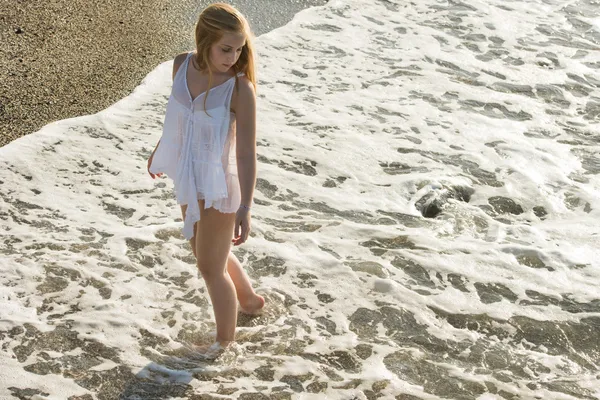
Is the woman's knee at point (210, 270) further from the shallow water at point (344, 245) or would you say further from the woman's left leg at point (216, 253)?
the shallow water at point (344, 245)

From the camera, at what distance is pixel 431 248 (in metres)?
5.26

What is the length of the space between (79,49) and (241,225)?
4078 millimetres

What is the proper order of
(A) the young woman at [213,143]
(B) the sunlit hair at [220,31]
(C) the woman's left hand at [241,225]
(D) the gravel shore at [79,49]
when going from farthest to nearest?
(D) the gravel shore at [79,49], (C) the woman's left hand at [241,225], (A) the young woman at [213,143], (B) the sunlit hair at [220,31]

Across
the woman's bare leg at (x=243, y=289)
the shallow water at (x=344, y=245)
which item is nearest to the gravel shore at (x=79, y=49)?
the shallow water at (x=344, y=245)

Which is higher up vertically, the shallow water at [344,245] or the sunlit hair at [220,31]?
the sunlit hair at [220,31]

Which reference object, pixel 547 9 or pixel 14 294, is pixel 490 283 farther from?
pixel 547 9

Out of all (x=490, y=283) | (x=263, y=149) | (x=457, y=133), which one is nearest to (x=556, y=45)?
(x=457, y=133)

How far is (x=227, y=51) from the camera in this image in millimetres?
3562

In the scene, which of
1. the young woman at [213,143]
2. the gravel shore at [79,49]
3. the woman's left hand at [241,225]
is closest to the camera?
the young woman at [213,143]

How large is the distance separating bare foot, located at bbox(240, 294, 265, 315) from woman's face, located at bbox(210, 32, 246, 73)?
1310 mm

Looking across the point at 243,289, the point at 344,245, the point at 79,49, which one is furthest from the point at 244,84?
the point at 79,49

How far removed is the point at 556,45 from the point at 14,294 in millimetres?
6502

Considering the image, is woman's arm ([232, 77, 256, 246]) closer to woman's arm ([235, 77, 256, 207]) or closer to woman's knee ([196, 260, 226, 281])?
woman's arm ([235, 77, 256, 207])

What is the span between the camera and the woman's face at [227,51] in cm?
351
